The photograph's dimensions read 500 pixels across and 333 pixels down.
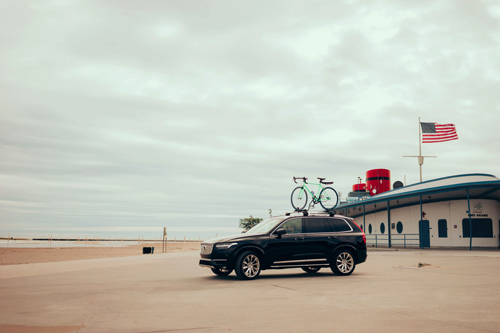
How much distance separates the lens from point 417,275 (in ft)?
45.3

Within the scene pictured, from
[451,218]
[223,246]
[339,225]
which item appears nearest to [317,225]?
[339,225]

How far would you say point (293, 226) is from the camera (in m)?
13.8

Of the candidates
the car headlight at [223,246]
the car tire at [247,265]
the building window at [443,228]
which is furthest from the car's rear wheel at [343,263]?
the building window at [443,228]

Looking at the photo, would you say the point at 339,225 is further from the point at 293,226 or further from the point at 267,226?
Result: the point at 267,226

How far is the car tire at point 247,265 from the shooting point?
12592mm

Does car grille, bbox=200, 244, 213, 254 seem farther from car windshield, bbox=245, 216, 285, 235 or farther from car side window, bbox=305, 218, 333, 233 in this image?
car side window, bbox=305, 218, 333, 233

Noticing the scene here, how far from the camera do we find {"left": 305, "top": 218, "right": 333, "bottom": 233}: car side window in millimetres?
13902

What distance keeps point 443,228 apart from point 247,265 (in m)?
26.9

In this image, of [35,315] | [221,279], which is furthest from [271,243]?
[35,315]

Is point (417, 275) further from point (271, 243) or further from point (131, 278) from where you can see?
point (131, 278)

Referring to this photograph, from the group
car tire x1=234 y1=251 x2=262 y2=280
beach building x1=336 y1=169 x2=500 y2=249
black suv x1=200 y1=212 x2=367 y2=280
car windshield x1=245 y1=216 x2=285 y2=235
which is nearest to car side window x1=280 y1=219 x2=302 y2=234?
black suv x1=200 y1=212 x2=367 y2=280

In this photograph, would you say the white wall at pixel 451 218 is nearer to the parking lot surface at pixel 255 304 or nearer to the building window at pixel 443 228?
the building window at pixel 443 228

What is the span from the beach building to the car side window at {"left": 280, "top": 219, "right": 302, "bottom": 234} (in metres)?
20.3

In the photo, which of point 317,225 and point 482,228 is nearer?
point 317,225
